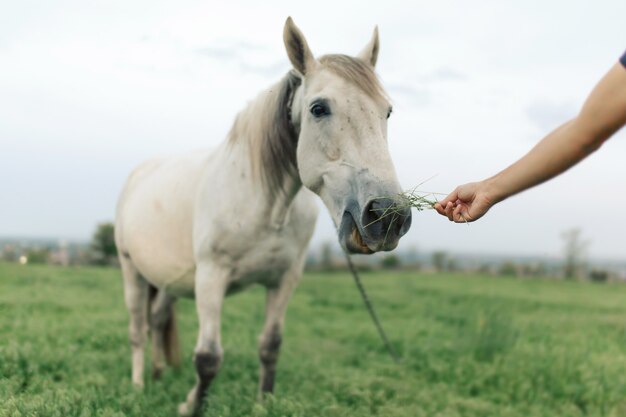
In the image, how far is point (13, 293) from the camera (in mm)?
10398

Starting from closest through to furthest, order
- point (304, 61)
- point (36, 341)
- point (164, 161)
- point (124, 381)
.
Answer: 1. point (304, 61)
2. point (124, 381)
3. point (164, 161)
4. point (36, 341)

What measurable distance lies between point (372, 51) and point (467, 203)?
1.55 meters

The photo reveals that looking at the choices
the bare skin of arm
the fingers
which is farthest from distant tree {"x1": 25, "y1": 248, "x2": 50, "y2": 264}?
the bare skin of arm

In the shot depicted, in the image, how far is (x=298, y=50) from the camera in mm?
3170

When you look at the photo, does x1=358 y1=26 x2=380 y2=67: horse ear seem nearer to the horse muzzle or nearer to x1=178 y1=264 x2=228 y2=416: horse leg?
the horse muzzle

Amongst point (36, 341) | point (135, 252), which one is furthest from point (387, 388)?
point (36, 341)

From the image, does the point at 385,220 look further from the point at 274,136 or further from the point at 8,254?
the point at 8,254

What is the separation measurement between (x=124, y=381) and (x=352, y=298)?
958 centimetres

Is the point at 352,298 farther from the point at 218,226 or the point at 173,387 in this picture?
the point at 218,226

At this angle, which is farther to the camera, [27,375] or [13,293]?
[13,293]

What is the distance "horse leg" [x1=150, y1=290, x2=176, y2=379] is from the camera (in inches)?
205

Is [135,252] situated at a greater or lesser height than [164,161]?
lesser

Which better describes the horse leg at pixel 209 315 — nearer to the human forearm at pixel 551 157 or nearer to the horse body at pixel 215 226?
the horse body at pixel 215 226

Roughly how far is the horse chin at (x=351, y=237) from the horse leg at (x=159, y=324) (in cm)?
293
